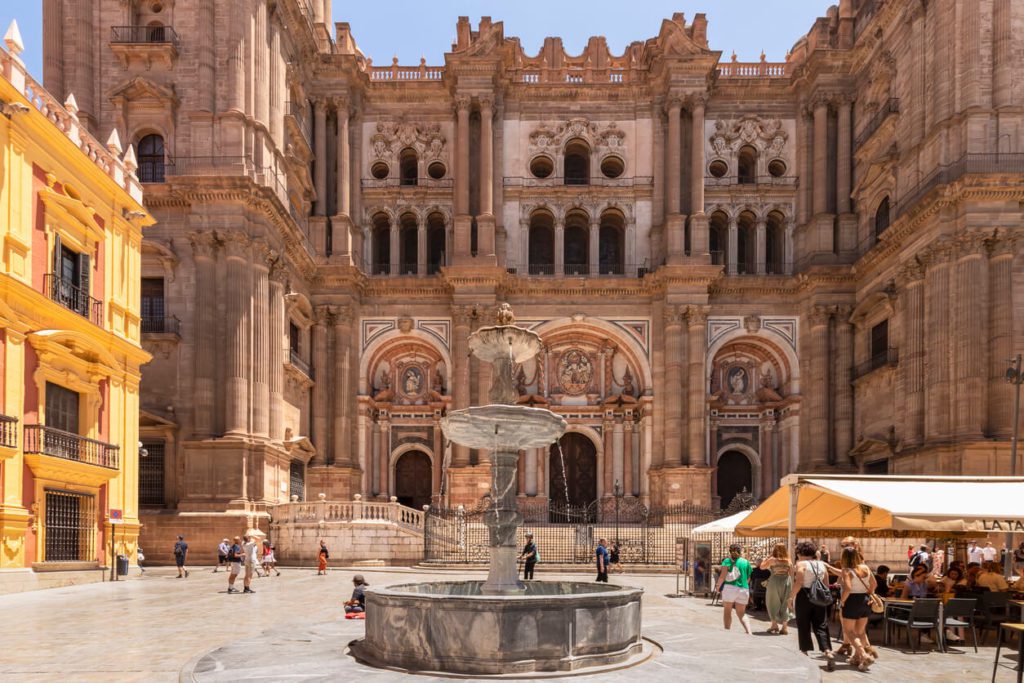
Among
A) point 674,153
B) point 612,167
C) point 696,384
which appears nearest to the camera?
point 696,384

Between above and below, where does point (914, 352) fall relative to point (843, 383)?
above

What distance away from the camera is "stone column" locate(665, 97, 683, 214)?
39.6m

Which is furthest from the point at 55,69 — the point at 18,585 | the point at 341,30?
the point at 18,585

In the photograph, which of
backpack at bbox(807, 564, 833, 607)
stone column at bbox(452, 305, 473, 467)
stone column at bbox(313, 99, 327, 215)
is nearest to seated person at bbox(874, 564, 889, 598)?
backpack at bbox(807, 564, 833, 607)

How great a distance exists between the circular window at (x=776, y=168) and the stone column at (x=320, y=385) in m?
20.4

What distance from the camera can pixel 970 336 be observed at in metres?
28.4

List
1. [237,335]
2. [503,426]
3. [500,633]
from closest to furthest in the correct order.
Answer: [500,633] < [503,426] < [237,335]

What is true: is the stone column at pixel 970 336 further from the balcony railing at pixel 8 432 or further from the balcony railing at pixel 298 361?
the balcony railing at pixel 8 432

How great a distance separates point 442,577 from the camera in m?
25.2

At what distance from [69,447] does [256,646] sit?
13058 mm

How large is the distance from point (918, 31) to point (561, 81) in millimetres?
15057

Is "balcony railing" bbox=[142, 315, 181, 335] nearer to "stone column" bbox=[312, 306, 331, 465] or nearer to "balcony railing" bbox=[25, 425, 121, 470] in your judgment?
"balcony railing" bbox=[25, 425, 121, 470]

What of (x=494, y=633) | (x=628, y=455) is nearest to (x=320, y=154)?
(x=628, y=455)

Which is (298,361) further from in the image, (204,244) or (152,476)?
(152,476)
